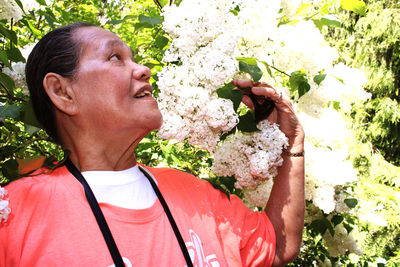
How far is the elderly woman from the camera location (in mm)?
1043

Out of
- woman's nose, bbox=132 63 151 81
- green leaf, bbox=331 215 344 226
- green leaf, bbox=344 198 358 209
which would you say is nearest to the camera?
woman's nose, bbox=132 63 151 81

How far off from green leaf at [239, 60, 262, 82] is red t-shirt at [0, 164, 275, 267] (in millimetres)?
547

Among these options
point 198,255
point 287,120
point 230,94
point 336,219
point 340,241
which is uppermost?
point 230,94

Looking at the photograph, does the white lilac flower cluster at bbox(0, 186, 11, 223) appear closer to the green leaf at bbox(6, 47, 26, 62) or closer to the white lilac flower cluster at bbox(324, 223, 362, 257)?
the green leaf at bbox(6, 47, 26, 62)

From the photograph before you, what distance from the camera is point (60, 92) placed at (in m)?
1.31

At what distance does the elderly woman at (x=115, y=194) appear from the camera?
3.42 feet

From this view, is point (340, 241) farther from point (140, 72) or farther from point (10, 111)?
point (10, 111)

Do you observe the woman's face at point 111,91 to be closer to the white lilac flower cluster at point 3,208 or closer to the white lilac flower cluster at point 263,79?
the white lilac flower cluster at point 263,79

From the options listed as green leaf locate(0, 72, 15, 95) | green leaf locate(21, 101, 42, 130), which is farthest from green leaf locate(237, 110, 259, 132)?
green leaf locate(0, 72, 15, 95)

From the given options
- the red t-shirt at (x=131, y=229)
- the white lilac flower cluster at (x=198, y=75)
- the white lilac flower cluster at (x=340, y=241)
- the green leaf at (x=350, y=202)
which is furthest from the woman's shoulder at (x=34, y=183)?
the white lilac flower cluster at (x=340, y=241)

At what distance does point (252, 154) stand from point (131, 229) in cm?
55

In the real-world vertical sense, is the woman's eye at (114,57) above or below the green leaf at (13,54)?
above

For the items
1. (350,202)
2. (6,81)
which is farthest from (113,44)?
(350,202)

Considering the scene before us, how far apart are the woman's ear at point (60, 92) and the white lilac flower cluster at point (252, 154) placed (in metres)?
0.62
